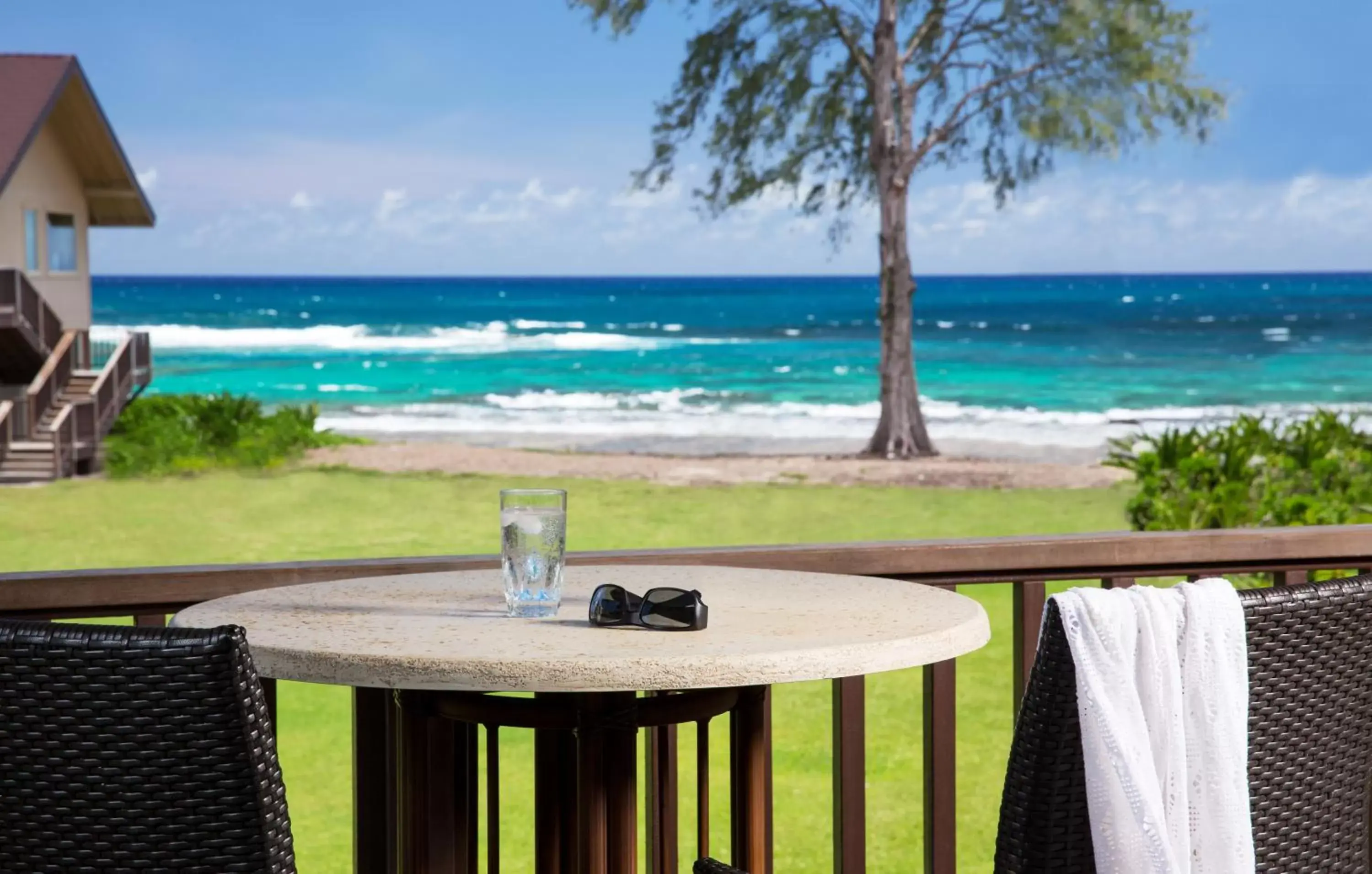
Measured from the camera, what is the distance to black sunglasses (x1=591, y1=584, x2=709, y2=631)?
1.28 meters

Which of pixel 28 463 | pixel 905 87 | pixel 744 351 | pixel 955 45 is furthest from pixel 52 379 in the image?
pixel 744 351

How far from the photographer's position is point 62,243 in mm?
14320

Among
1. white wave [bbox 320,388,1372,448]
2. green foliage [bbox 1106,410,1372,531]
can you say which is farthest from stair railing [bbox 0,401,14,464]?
green foliage [bbox 1106,410,1372,531]

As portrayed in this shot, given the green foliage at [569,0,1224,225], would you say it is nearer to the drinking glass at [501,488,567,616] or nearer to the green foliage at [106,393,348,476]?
the green foliage at [106,393,348,476]

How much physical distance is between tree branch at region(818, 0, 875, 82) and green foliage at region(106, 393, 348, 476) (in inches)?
305

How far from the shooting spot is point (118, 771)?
0.96m

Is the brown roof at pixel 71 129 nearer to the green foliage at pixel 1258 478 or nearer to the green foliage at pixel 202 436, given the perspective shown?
the green foliage at pixel 202 436

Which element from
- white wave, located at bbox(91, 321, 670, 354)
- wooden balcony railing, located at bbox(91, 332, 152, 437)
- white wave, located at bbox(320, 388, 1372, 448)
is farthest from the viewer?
white wave, located at bbox(91, 321, 670, 354)

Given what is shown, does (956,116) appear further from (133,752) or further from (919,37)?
(133,752)

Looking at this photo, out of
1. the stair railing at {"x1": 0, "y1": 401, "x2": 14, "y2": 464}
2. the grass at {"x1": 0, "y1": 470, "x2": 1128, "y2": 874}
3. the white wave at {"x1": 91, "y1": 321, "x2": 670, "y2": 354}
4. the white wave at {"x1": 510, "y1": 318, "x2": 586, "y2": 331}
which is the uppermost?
the white wave at {"x1": 510, "y1": 318, "x2": 586, "y2": 331}

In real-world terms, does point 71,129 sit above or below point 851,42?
below

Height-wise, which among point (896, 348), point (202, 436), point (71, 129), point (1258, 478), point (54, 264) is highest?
point (71, 129)

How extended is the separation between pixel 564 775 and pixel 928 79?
13796 mm

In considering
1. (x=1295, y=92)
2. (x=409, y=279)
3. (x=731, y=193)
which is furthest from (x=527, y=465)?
(x=1295, y=92)
